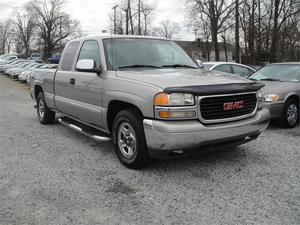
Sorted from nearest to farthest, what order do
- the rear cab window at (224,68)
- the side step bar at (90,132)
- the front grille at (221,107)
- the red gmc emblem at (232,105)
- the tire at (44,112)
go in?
the front grille at (221,107)
the red gmc emblem at (232,105)
the side step bar at (90,132)
the tire at (44,112)
the rear cab window at (224,68)

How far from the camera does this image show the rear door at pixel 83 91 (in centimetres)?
534

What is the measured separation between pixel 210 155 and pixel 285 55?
2841 centimetres

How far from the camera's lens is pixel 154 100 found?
4.13m

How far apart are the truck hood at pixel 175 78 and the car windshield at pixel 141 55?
298 mm

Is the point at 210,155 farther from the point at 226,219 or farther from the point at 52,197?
the point at 52,197

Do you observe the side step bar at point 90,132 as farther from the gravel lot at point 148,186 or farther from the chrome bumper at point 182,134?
the chrome bumper at point 182,134

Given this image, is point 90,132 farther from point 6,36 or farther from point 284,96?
point 6,36

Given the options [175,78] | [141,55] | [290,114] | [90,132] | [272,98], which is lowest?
[90,132]

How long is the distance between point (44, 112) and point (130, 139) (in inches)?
151

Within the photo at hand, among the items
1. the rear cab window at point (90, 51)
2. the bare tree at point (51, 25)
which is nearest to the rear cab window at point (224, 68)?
the rear cab window at point (90, 51)

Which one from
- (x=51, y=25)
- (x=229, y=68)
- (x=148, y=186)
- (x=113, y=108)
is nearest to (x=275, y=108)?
(x=113, y=108)

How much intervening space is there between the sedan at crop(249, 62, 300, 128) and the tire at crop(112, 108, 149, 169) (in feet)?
11.5

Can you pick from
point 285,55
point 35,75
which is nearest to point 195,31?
point 285,55

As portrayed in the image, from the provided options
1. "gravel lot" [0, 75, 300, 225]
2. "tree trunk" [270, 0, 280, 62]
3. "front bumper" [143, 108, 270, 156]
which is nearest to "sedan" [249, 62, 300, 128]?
"gravel lot" [0, 75, 300, 225]
